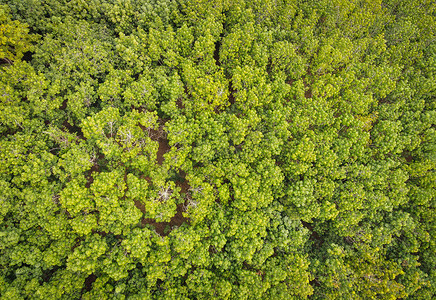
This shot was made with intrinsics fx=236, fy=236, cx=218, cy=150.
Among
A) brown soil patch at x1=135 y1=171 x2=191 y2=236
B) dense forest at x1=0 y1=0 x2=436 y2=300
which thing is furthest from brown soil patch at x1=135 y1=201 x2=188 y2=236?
dense forest at x1=0 y1=0 x2=436 y2=300

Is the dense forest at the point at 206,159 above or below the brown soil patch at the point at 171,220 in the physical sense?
above

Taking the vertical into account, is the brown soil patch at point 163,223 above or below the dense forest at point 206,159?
below

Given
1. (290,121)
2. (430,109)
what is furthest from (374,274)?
(430,109)

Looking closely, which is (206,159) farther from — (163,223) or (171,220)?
(163,223)

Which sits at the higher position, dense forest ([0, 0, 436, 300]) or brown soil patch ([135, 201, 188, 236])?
dense forest ([0, 0, 436, 300])

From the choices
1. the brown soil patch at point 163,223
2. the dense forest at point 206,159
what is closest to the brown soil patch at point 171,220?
the brown soil patch at point 163,223

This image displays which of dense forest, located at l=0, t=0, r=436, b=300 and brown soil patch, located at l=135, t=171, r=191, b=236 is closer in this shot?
dense forest, located at l=0, t=0, r=436, b=300

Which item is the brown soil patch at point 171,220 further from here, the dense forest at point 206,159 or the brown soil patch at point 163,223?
the dense forest at point 206,159

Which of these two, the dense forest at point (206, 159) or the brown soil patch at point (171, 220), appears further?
the brown soil patch at point (171, 220)

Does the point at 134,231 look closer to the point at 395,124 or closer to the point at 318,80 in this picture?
the point at 318,80

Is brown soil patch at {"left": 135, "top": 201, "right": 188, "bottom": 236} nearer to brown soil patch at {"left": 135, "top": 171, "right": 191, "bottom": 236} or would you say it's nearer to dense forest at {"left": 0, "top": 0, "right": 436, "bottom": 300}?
brown soil patch at {"left": 135, "top": 171, "right": 191, "bottom": 236}
